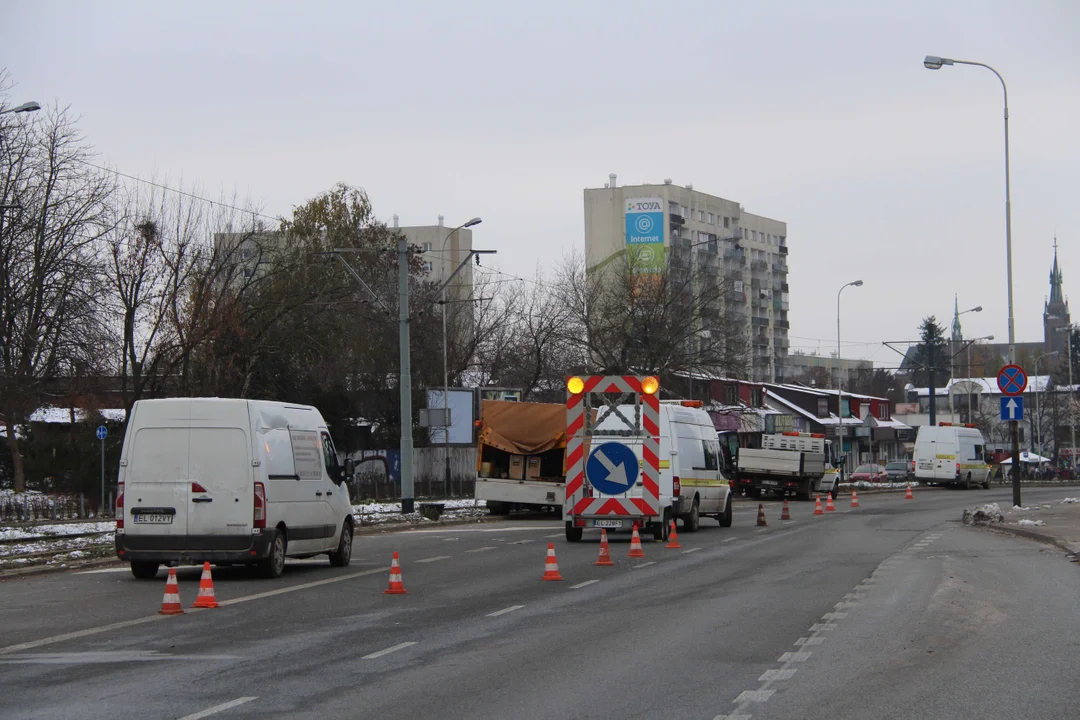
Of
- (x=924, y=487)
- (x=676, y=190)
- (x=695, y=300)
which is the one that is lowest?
(x=924, y=487)

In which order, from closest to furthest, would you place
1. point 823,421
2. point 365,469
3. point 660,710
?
point 660,710 → point 365,469 → point 823,421

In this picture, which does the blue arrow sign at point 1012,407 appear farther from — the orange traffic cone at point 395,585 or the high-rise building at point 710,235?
the high-rise building at point 710,235

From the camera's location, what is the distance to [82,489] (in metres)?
50.5

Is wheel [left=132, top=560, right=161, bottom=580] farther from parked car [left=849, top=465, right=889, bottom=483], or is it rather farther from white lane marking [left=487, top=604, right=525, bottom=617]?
parked car [left=849, top=465, right=889, bottom=483]

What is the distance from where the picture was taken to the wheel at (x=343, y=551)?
19.2 m

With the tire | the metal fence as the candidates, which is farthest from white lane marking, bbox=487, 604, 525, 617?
the metal fence

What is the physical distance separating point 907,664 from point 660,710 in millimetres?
2586

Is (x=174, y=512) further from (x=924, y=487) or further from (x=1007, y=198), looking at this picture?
(x=924, y=487)

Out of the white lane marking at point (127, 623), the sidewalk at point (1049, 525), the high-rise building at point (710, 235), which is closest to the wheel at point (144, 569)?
the white lane marking at point (127, 623)

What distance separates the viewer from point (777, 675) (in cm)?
919

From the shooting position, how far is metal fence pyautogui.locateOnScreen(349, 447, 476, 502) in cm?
5306

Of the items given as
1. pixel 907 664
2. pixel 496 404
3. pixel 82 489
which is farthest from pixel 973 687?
pixel 82 489

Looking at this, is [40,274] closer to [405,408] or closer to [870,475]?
[405,408]

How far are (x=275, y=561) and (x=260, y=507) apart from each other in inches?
39.8
